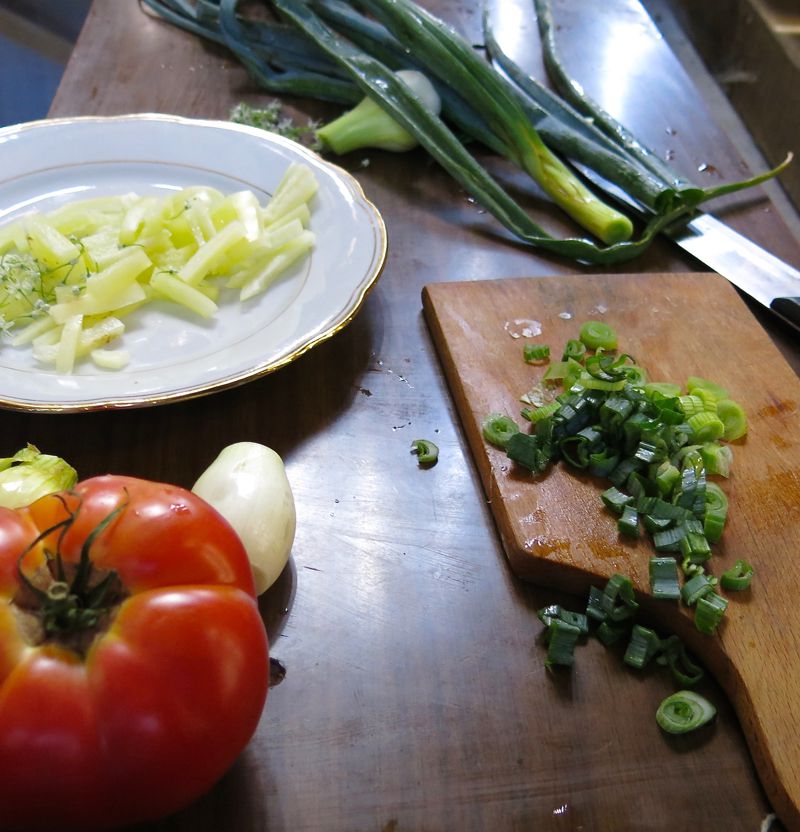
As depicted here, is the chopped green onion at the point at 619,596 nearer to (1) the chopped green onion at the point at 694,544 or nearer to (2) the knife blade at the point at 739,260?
(1) the chopped green onion at the point at 694,544

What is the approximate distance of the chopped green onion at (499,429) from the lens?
1016 mm

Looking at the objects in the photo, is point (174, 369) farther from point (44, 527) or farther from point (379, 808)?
point (379, 808)

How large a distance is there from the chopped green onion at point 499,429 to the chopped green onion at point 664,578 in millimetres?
235

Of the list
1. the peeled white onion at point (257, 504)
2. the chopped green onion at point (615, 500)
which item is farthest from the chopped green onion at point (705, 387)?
the peeled white onion at point (257, 504)

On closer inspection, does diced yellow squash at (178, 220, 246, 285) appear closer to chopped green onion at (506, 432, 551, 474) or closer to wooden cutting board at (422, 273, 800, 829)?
wooden cutting board at (422, 273, 800, 829)

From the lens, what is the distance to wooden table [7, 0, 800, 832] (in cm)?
74

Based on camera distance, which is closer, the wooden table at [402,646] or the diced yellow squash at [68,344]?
the wooden table at [402,646]

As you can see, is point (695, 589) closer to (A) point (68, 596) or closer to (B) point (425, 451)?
(B) point (425, 451)

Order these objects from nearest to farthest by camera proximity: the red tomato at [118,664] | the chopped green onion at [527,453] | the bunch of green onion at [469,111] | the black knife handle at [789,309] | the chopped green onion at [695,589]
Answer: the red tomato at [118,664] → the chopped green onion at [695,589] → the chopped green onion at [527,453] → the black knife handle at [789,309] → the bunch of green onion at [469,111]

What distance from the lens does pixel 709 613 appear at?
0.83 m

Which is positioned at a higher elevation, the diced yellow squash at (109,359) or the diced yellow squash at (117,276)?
the diced yellow squash at (117,276)

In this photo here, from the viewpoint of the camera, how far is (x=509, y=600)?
0.90m

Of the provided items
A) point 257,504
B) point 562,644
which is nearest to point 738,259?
point 562,644

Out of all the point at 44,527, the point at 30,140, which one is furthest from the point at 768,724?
the point at 30,140
